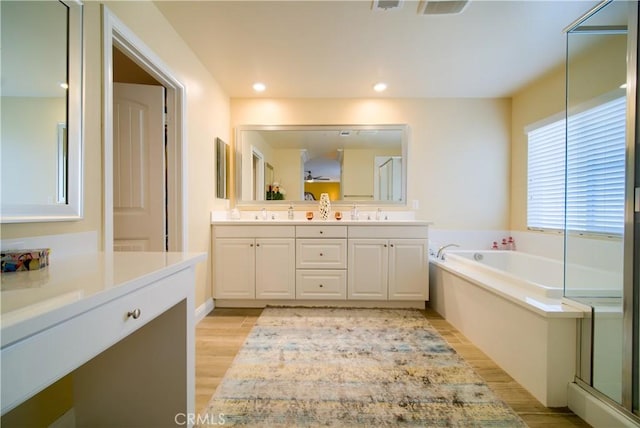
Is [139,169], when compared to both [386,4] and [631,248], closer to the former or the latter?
[386,4]

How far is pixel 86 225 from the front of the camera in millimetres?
1224

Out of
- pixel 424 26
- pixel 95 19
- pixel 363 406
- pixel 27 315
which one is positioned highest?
pixel 424 26

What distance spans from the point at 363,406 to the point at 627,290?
54.7 inches

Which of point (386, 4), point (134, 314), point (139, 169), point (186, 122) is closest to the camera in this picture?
point (134, 314)

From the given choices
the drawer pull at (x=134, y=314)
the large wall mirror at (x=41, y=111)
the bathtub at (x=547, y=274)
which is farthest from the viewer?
the bathtub at (x=547, y=274)

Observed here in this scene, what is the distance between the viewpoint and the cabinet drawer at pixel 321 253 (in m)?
2.63

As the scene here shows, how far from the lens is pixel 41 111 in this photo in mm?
1037

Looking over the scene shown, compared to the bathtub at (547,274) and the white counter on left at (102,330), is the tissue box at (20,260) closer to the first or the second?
the white counter on left at (102,330)

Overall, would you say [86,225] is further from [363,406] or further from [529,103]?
[529,103]

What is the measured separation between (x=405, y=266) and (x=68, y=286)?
2.48 meters

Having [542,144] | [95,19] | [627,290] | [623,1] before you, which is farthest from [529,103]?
[95,19]

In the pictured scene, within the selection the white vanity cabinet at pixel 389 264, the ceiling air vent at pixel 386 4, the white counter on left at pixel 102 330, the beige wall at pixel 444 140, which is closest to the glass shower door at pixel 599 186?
the ceiling air vent at pixel 386 4

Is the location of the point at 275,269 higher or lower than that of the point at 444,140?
lower

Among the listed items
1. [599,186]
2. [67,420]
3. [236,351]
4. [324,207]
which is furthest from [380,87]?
[67,420]
